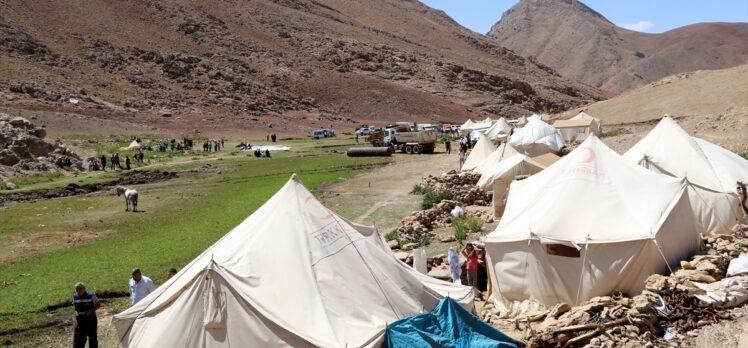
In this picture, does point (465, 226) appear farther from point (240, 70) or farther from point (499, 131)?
point (240, 70)

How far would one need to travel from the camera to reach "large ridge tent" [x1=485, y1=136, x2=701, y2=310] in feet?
40.9

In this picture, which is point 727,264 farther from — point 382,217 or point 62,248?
point 62,248

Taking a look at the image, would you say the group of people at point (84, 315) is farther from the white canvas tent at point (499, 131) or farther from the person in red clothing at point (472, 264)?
the white canvas tent at point (499, 131)

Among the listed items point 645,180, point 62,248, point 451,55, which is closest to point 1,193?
point 62,248

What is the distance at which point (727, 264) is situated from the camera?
12844 millimetres

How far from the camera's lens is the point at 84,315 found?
11.2 meters

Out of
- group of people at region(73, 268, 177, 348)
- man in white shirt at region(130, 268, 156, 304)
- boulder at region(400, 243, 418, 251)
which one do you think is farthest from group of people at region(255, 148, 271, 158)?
group of people at region(73, 268, 177, 348)

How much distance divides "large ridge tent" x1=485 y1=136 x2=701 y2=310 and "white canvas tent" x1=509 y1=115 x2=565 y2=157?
2164 centimetres

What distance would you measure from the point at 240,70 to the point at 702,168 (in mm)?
94382

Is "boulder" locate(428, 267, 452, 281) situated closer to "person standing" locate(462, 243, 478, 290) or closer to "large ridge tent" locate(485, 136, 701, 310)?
"person standing" locate(462, 243, 478, 290)

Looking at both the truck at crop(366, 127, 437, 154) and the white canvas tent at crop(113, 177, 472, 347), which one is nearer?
the white canvas tent at crop(113, 177, 472, 347)

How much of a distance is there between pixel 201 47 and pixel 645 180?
103m

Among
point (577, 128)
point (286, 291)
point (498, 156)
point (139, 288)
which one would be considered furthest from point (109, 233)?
point (577, 128)

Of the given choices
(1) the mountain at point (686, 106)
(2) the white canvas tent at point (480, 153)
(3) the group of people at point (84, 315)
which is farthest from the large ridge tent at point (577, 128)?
(3) the group of people at point (84, 315)
